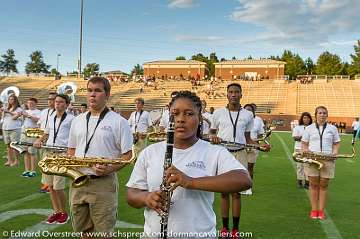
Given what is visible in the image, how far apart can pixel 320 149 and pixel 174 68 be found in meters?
59.8

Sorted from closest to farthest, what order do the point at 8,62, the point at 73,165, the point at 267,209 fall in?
the point at 73,165 < the point at 267,209 < the point at 8,62

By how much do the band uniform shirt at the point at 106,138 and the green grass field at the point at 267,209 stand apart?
2.09 meters

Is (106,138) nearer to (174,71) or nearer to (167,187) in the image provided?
(167,187)

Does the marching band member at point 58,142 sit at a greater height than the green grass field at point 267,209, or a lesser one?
greater

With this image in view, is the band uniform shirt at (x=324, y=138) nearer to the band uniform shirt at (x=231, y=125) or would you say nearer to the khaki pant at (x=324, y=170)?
the khaki pant at (x=324, y=170)

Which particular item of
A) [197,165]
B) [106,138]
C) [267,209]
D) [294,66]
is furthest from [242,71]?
[197,165]

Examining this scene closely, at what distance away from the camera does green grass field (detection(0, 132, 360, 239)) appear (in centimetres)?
623

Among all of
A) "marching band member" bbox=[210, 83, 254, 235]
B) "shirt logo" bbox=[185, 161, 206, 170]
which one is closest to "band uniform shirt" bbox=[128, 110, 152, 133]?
"marching band member" bbox=[210, 83, 254, 235]

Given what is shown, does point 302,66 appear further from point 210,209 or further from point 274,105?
point 210,209

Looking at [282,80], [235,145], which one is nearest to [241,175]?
[235,145]

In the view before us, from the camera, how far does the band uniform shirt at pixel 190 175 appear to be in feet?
8.35

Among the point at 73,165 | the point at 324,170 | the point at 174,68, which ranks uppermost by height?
the point at 174,68

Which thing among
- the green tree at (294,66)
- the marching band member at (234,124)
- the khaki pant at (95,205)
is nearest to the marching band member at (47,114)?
the marching band member at (234,124)

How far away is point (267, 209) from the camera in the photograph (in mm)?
7648
